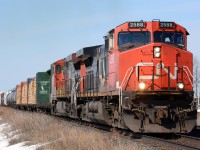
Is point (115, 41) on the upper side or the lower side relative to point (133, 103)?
upper

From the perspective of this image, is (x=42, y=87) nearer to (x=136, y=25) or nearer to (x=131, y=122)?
(x=136, y=25)

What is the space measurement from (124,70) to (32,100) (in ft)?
76.8

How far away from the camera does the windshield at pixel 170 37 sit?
13.3 m

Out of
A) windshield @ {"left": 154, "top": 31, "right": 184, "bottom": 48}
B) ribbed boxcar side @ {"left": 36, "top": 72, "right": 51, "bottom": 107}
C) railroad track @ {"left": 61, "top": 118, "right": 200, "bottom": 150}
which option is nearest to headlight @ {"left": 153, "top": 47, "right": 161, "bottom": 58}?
windshield @ {"left": 154, "top": 31, "right": 184, "bottom": 48}

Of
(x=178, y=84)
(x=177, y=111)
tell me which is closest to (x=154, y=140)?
(x=177, y=111)

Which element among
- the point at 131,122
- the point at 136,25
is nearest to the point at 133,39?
the point at 136,25

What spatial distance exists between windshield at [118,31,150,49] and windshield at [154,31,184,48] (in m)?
0.33

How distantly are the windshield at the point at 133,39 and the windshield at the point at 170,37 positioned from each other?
33 centimetres

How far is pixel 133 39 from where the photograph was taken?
13461 millimetres

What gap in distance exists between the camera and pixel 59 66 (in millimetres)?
25781

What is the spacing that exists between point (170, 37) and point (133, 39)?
1.24m

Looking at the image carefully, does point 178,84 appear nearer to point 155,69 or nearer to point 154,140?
point 155,69

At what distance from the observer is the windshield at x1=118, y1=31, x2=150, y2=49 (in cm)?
1330

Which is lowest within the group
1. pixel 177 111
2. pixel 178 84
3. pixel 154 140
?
pixel 154 140
